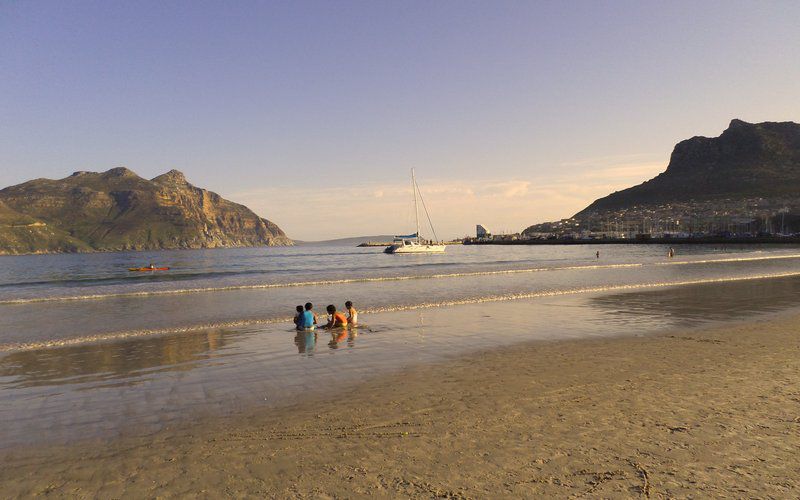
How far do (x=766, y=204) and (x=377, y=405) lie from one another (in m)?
209

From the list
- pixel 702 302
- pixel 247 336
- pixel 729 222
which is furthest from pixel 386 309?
pixel 729 222

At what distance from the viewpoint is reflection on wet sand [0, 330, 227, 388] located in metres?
12.2

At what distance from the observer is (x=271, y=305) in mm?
27812

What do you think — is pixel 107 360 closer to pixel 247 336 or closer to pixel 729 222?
pixel 247 336

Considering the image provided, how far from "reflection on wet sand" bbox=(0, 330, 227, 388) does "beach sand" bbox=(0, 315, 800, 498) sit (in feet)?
18.0

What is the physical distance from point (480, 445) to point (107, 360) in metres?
12.2

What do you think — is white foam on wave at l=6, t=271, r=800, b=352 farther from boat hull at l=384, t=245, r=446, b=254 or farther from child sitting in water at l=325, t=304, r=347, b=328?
boat hull at l=384, t=245, r=446, b=254

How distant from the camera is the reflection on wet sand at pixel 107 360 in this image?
12.2m

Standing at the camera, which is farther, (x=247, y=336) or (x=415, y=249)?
(x=415, y=249)

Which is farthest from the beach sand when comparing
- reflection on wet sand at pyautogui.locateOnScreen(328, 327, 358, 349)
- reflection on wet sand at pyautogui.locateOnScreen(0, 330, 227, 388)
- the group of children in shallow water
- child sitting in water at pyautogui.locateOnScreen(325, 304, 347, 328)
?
child sitting in water at pyautogui.locateOnScreen(325, 304, 347, 328)

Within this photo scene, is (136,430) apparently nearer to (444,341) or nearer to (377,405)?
(377,405)

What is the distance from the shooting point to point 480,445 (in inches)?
273

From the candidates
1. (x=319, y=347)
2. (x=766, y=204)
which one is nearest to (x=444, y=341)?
(x=319, y=347)

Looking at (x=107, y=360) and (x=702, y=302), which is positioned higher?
(x=107, y=360)
